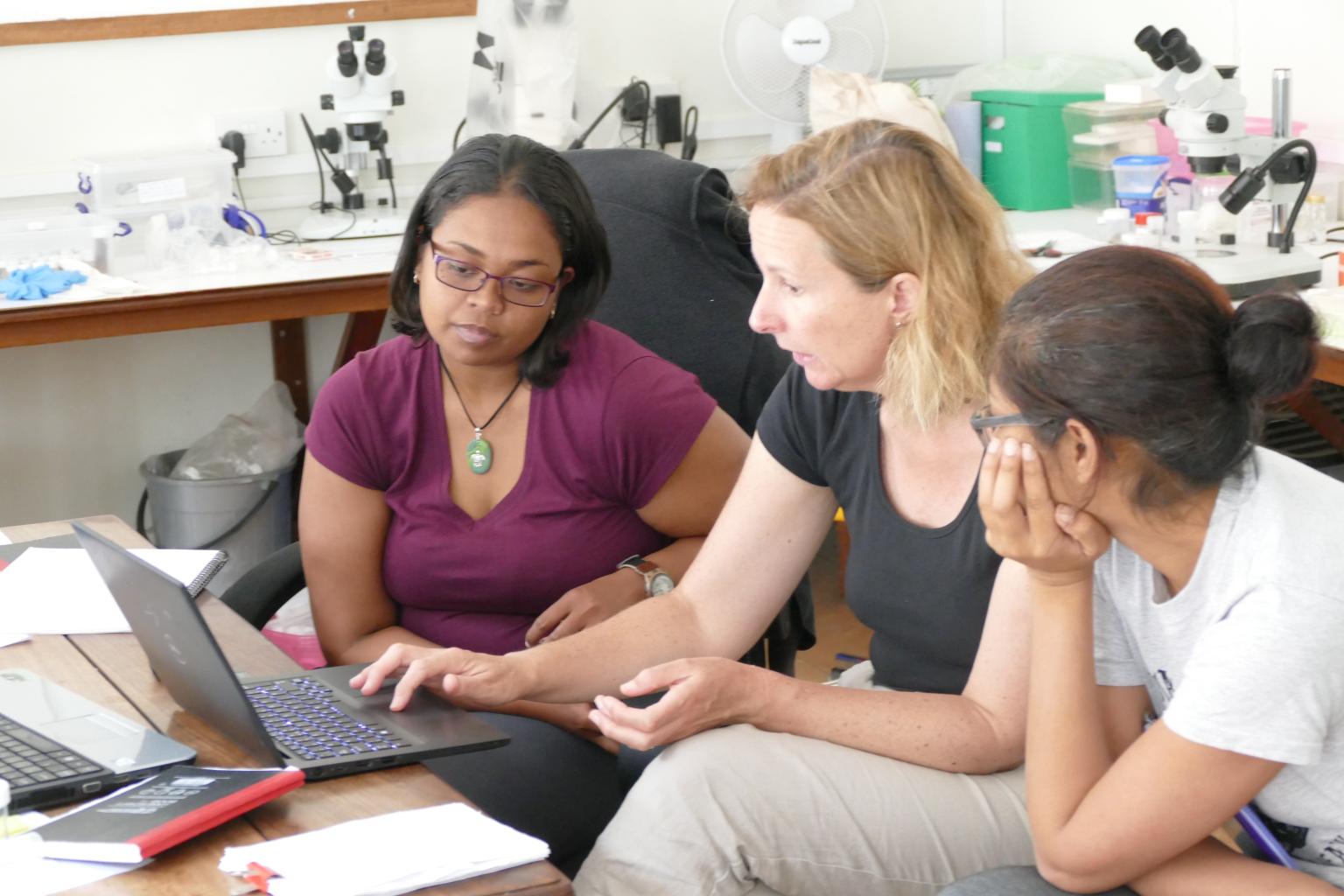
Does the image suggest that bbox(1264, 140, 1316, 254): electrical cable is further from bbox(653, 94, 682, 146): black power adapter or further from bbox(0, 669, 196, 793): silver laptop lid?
bbox(0, 669, 196, 793): silver laptop lid

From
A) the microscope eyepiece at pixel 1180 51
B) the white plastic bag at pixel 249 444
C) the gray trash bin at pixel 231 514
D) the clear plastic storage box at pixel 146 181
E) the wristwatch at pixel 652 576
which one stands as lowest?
the gray trash bin at pixel 231 514

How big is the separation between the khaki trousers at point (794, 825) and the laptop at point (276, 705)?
155 mm

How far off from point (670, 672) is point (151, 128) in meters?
2.64

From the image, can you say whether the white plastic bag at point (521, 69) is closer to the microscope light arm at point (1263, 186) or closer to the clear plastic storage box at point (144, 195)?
the clear plastic storage box at point (144, 195)

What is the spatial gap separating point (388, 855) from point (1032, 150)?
2.92 m

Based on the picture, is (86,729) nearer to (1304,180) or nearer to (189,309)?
(189,309)

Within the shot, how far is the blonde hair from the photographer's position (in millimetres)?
1469

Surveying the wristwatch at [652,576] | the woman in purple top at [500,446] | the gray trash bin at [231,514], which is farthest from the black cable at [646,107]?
the wristwatch at [652,576]

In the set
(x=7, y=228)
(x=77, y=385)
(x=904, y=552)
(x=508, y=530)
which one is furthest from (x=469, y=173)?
(x=77, y=385)

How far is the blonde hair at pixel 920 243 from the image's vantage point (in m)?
1.47

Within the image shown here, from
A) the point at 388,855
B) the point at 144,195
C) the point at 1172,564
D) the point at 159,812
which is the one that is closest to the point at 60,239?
the point at 144,195

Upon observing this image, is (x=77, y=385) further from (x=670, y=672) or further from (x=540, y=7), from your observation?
(x=670, y=672)

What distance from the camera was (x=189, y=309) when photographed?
302cm

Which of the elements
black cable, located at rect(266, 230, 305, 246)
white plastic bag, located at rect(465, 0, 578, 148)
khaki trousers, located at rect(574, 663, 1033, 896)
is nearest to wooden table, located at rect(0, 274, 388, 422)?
black cable, located at rect(266, 230, 305, 246)
